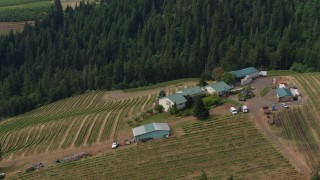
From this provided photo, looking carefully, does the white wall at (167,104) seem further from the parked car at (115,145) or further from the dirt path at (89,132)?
the parked car at (115,145)

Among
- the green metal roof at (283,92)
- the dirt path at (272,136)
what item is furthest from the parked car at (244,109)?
the green metal roof at (283,92)

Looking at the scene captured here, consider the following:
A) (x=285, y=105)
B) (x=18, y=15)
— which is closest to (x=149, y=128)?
(x=285, y=105)

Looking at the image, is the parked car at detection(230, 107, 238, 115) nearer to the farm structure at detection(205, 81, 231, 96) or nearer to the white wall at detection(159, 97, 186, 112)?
the farm structure at detection(205, 81, 231, 96)

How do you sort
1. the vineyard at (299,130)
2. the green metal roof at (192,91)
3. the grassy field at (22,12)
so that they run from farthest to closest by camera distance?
the grassy field at (22,12)
the green metal roof at (192,91)
the vineyard at (299,130)

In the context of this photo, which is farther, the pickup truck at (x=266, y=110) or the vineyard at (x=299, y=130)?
the pickup truck at (x=266, y=110)

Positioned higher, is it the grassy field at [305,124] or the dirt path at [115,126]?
the grassy field at [305,124]

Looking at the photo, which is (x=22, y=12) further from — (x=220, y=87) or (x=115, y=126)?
(x=220, y=87)

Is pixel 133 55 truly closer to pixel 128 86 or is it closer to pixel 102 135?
pixel 128 86

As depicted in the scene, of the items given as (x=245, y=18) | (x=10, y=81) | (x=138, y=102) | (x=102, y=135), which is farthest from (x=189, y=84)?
(x=10, y=81)
